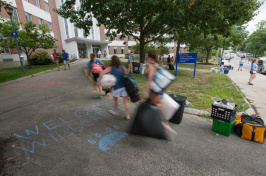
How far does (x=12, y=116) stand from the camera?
174 inches

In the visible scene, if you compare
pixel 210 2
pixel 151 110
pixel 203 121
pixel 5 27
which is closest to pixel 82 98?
pixel 151 110

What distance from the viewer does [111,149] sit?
9.38 feet

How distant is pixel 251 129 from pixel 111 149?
3281 millimetres

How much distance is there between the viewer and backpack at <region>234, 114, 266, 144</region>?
306 cm

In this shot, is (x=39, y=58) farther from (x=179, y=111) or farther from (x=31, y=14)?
(x=179, y=111)

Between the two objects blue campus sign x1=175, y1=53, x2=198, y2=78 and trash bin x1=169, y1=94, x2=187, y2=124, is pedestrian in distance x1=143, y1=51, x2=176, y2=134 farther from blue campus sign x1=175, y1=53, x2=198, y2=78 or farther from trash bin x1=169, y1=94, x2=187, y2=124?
blue campus sign x1=175, y1=53, x2=198, y2=78

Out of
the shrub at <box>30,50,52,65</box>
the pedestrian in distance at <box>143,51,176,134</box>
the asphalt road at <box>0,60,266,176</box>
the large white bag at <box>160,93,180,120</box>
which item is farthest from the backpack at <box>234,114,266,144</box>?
the shrub at <box>30,50,52,65</box>

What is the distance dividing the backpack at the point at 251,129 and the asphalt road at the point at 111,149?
0.13 metres

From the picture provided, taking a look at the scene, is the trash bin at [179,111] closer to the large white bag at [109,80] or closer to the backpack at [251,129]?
the backpack at [251,129]

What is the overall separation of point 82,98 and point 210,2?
10.2 metres

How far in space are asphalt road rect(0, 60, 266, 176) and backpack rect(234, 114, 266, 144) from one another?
0.13m

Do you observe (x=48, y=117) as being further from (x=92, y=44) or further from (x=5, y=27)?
(x=92, y=44)

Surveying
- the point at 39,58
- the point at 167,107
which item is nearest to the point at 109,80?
the point at 167,107

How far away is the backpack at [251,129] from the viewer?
10.0ft
